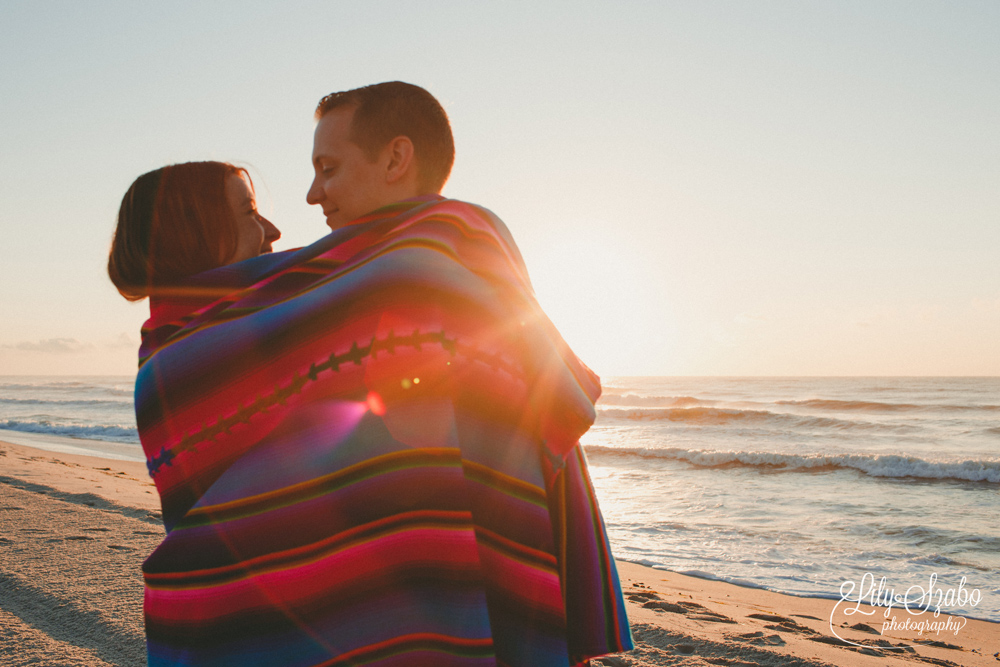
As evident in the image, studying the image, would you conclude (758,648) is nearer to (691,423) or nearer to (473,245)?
(473,245)

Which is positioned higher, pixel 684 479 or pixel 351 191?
pixel 351 191

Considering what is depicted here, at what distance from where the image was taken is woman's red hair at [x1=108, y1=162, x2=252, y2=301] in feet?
3.85

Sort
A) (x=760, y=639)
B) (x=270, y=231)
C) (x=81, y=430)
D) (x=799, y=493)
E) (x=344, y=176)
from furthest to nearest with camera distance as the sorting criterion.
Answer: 1. (x=81, y=430)
2. (x=799, y=493)
3. (x=760, y=639)
4. (x=270, y=231)
5. (x=344, y=176)

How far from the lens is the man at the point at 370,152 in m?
1.16

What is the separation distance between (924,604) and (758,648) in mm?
2623

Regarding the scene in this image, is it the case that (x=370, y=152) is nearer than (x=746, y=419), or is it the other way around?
(x=370, y=152)

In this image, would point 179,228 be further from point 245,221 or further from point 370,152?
point 370,152

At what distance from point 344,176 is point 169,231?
0.36 metres

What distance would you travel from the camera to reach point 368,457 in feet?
3.03

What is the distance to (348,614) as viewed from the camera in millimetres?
926

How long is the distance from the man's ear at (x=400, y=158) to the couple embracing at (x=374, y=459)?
0.12 m

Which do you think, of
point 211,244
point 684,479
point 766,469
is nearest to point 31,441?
point 684,479

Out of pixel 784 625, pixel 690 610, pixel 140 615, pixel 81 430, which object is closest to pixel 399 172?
pixel 140 615

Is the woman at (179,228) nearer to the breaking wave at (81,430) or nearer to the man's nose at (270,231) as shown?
the man's nose at (270,231)
